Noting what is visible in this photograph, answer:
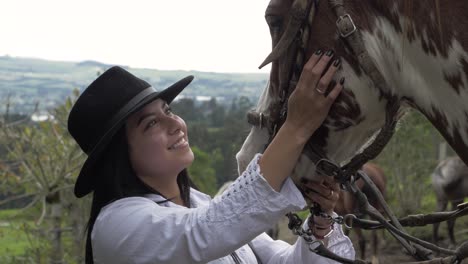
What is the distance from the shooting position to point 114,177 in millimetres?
1909

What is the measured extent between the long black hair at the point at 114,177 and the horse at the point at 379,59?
1.84 feet

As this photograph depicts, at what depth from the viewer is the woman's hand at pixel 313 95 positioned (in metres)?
1.55

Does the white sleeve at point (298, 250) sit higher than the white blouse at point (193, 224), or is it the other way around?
the white blouse at point (193, 224)

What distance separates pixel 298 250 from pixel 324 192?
1.07ft

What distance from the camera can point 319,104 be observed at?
1555mm

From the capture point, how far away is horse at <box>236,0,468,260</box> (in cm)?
149

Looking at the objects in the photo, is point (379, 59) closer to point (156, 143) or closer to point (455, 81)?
point (455, 81)

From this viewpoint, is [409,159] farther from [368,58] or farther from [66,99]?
[368,58]

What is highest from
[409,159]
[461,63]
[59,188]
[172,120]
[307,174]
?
[461,63]

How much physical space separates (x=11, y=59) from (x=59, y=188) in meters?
2.74

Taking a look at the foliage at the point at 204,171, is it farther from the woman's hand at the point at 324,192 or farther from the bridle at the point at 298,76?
the bridle at the point at 298,76

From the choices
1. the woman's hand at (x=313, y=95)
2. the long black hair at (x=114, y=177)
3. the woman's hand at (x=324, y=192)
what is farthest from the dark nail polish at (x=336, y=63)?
the long black hair at (x=114, y=177)

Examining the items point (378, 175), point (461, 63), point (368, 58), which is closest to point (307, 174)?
point (368, 58)

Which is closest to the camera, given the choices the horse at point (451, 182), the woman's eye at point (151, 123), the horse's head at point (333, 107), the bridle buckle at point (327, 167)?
the horse's head at point (333, 107)
